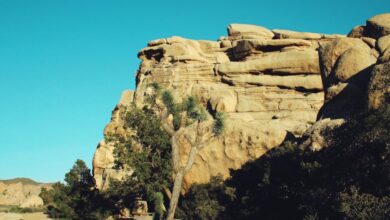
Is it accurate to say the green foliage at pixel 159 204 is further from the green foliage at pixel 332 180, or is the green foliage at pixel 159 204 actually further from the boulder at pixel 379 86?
the boulder at pixel 379 86

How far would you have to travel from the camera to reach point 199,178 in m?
43.7

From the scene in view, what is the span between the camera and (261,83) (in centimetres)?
6272

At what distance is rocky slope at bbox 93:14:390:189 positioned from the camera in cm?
3784

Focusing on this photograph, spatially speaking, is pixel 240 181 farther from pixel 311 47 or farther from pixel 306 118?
pixel 311 47

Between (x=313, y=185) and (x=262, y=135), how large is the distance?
575 inches

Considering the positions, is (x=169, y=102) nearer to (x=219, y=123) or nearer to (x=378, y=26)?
(x=219, y=123)

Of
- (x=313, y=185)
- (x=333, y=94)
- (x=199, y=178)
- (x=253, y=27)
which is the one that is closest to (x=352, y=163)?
(x=313, y=185)

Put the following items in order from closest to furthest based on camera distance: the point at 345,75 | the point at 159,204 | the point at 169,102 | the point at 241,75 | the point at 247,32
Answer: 1. the point at 169,102
2. the point at 159,204
3. the point at 345,75
4. the point at 241,75
5. the point at 247,32

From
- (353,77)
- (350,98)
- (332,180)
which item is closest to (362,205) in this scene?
(332,180)

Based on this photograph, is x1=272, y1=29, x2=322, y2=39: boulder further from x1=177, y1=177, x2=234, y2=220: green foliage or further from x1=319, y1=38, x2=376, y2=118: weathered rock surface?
x1=177, y1=177, x2=234, y2=220: green foliage

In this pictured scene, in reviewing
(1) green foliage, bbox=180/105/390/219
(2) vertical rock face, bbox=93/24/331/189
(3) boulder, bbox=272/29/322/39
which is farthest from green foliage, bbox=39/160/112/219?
(3) boulder, bbox=272/29/322/39

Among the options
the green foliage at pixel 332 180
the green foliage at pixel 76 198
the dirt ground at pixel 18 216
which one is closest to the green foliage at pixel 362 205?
the green foliage at pixel 332 180

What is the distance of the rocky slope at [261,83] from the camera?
124 ft

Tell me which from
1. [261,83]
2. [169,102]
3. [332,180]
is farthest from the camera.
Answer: [261,83]
